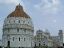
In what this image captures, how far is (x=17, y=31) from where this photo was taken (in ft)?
273

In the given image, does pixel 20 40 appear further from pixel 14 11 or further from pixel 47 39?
pixel 47 39

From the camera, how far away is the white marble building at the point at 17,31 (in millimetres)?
82875

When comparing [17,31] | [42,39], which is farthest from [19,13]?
[42,39]


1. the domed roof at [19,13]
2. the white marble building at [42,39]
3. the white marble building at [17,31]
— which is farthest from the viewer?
the white marble building at [42,39]

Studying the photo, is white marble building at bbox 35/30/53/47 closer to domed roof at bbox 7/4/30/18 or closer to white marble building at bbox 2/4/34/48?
white marble building at bbox 2/4/34/48

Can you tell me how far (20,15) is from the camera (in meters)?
84.8

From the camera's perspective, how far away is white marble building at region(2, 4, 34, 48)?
8288cm

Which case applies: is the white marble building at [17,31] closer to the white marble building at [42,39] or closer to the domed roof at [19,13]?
the domed roof at [19,13]

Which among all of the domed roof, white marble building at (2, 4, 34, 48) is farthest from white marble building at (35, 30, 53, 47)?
the domed roof

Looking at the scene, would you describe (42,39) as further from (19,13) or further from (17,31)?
(17,31)

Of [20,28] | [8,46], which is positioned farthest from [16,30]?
[8,46]

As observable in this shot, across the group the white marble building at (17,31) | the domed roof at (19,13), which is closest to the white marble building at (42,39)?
the white marble building at (17,31)

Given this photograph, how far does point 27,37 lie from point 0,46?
12.2 m

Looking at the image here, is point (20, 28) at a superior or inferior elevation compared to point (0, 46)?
superior
